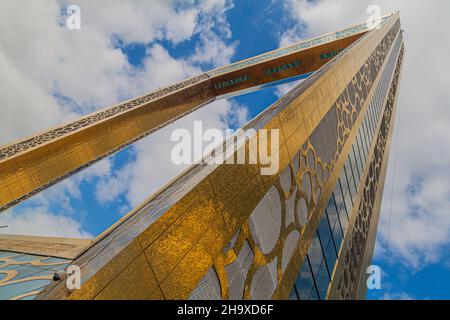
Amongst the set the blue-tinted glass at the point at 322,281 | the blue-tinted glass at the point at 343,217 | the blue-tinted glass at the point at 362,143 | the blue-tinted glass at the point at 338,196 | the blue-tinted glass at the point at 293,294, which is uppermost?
the blue-tinted glass at the point at 362,143

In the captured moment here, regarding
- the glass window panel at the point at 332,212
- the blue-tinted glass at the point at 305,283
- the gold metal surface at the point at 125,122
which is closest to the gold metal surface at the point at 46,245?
the gold metal surface at the point at 125,122

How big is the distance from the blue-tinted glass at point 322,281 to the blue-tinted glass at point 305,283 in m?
0.64

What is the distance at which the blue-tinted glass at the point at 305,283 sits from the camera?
8.90 m

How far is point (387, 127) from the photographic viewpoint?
3003 cm

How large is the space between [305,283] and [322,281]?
1.93 meters

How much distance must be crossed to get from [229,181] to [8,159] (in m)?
11.8

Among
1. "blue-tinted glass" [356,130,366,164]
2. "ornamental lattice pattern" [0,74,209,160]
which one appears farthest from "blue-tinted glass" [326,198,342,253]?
"ornamental lattice pattern" [0,74,209,160]

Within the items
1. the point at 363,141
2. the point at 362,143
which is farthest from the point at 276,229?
the point at 363,141

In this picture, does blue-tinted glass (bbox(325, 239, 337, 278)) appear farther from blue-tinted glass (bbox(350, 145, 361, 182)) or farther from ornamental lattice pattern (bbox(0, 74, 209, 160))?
ornamental lattice pattern (bbox(0, 74, 209, 160))

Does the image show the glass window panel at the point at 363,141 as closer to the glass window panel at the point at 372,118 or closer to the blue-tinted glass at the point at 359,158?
the blue-tinted glass at the point at 359,158

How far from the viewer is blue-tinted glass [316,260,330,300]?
34.9 ft

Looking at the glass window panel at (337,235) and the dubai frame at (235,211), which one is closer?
the dubai frame at (235,211)

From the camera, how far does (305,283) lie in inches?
370

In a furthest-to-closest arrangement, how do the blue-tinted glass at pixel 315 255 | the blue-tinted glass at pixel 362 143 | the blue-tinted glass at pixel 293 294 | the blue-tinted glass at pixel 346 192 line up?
the blue-tinted glass at pixel 362 143, the blue-tinted glass at pixel 346 192, the blue-tinted glass at pixel 315 255, the blue-tinted glass at pixel 293 294
